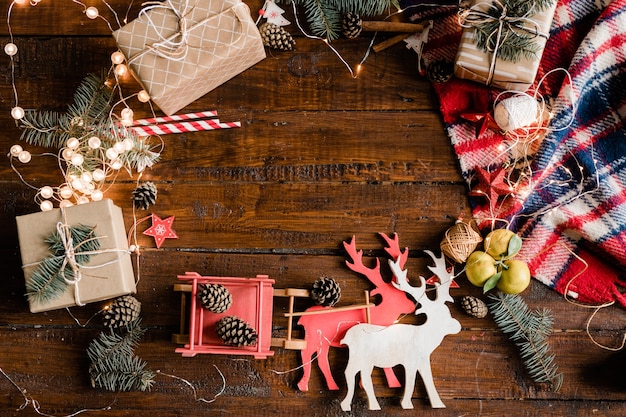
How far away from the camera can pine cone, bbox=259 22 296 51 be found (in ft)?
4.95

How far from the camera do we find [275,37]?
1509mm

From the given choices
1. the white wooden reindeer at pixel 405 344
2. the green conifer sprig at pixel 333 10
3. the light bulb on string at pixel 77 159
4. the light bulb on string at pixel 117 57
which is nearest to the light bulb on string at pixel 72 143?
the light bulb on string at pixel 77 159

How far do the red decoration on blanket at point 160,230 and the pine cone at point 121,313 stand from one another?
0.57 ft

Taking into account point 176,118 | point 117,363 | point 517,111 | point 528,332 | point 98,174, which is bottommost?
point 117,363

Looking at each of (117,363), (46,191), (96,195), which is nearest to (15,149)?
(46,191)

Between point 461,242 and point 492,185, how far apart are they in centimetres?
17

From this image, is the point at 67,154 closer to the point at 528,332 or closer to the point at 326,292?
the point at 326,292

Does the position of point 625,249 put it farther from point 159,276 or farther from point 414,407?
point 159,276

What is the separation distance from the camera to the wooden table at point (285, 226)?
1.51m

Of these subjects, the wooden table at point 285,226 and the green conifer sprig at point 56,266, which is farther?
the wooden table at point 285,226

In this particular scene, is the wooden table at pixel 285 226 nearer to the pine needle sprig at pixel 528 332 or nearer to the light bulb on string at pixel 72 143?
the pine needle sprig at pixel 528 332

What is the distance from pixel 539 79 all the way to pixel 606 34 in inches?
7.6

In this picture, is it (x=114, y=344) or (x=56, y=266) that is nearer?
(x=56, y=266)

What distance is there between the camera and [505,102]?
1.44 meters
